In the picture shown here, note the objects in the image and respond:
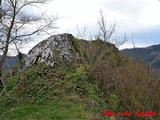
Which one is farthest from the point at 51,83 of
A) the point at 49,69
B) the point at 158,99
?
the point at 158,99

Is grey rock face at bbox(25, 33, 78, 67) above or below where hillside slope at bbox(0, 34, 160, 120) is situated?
above

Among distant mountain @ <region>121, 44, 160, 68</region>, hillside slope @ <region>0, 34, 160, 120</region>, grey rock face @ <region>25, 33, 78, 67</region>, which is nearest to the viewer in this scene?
hillside slope @ <region>0, 34, 160, 120</region>

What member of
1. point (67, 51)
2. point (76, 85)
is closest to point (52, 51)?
point (67, 51)

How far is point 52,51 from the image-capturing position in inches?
312

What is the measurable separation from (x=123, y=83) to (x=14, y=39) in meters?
7.03

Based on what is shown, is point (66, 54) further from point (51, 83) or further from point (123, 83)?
point (123, 83)

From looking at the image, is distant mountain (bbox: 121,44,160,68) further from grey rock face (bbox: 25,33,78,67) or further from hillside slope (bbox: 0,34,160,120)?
grey rock face (bbox: 25,33,78,67)

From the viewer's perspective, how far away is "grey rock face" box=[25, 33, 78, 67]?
781 cm

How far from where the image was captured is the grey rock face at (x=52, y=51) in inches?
307

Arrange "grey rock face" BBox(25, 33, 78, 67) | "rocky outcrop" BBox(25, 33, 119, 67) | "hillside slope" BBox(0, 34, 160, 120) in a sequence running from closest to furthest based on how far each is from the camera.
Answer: "hillside slope" BBox(0, 34, 160, 120)
"rocky outcrop" BBox(25, 33, 119, 67)
"grey rock face" BBox(25, 33, 78, 67)

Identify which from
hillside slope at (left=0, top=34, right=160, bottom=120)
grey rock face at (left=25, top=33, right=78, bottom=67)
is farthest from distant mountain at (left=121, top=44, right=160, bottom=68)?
grey rock face at (left=25, top=33, right=78, bottom=67)

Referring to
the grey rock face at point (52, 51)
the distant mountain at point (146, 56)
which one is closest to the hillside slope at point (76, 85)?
the grey rock face at point (52, 51)

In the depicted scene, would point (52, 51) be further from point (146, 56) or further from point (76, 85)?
point (146, 56)

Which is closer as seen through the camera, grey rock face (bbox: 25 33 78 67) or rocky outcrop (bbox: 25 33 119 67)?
rocky outcrop (bbox: 25 33 119 67)
